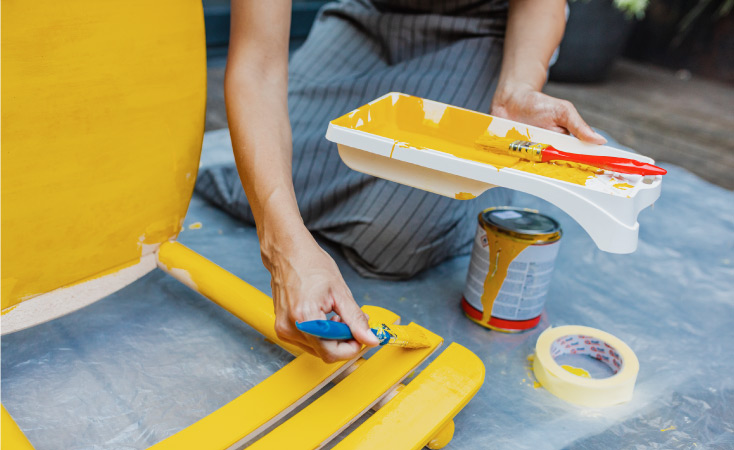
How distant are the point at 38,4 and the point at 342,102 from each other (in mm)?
610

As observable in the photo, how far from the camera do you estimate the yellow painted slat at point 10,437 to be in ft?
2.06

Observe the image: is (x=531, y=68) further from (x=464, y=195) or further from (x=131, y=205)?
(x=131, y=205)

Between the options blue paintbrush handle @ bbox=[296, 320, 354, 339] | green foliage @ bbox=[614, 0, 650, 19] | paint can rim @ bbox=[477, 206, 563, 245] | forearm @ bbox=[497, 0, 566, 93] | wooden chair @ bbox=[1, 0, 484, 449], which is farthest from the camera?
green foliage @ bbox=[614, 0, 650, 19]

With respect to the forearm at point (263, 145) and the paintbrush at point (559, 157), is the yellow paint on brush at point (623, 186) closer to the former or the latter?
the paintbrush at point (559, 157)

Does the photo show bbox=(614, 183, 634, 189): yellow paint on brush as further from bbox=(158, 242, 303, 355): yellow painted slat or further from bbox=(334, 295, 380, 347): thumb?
bbox=(158, 242, 303, 355): yellow painted slat

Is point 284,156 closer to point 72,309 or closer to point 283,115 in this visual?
point 283,115

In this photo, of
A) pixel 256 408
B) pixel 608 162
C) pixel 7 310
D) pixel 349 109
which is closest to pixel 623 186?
pixel 608 162

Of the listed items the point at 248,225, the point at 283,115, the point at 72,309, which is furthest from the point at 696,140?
the point at 72,309

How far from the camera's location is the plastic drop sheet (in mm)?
805

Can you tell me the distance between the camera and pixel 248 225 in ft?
4.12

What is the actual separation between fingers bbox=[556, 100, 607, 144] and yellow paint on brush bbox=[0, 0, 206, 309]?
49 centimetres

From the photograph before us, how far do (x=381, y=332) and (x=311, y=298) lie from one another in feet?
0.27

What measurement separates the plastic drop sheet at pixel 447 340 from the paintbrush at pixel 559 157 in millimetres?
321

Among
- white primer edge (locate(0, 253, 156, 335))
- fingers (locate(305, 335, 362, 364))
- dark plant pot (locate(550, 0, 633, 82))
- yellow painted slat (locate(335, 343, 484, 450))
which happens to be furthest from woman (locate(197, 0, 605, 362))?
dark plant pot (locate(550, 0, 633, 82))
